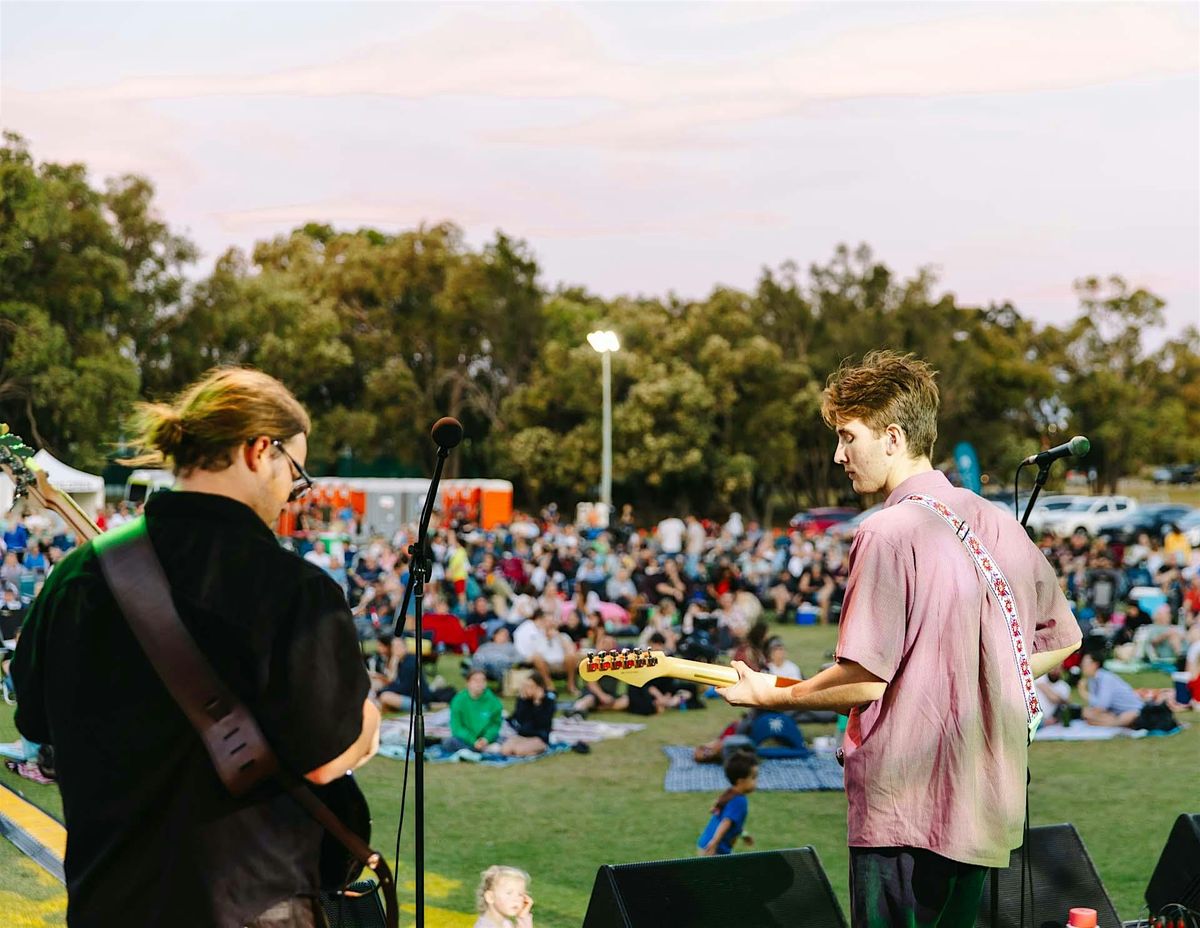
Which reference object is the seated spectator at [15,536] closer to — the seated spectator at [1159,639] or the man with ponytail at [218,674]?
the man with ponytail at [218,674]

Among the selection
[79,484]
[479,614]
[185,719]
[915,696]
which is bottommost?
[479,614]

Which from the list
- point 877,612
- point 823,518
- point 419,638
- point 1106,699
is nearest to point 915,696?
point 877,612

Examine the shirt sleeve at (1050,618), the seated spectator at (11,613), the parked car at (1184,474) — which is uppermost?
the shirt sleeve at (1050,618)

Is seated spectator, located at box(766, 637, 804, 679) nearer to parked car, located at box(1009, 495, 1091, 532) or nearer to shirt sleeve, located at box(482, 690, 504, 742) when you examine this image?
shirt sleeve, located at box(482, 690, 504, 742)

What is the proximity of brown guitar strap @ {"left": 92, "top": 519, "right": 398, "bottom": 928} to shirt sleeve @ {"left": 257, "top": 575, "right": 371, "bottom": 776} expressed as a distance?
41 millimetres

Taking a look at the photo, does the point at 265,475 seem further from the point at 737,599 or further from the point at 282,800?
the point at 737,599

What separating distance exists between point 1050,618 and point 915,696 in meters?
0.52

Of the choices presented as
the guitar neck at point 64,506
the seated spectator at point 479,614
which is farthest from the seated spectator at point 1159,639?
the guitar neck at point 64,506

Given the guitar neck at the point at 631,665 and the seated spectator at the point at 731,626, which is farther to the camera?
the seated spectator at the point at 731,626

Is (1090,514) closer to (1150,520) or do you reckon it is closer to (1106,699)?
(1150,520)

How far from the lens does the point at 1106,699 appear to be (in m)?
12.0

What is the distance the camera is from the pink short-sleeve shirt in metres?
2.65

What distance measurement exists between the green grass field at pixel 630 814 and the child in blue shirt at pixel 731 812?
1.57 ft

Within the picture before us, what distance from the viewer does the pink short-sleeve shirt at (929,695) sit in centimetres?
265
